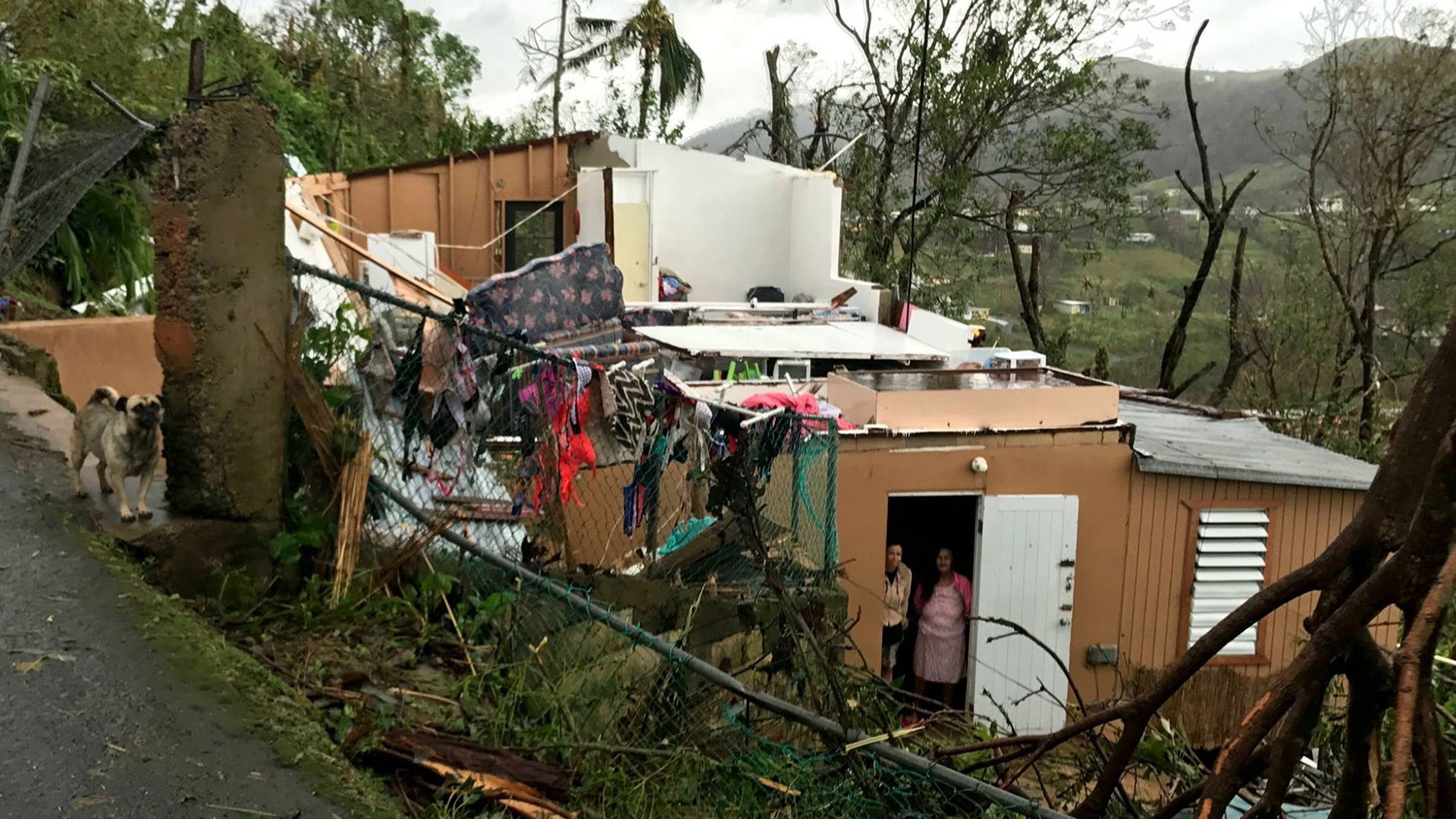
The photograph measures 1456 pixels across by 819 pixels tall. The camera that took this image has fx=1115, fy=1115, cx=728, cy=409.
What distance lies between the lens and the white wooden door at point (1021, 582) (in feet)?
31.4

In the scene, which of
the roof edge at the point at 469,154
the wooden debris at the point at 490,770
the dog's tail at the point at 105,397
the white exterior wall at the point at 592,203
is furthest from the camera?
the roof edge at the point at 469,154

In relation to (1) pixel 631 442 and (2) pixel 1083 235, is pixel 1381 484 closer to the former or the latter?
(1) pixel 631 442

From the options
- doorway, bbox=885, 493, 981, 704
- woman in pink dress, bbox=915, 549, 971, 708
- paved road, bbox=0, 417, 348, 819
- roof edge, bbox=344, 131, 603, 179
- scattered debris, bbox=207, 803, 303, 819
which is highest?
roof edge, bbox=344, 131, 603, 179

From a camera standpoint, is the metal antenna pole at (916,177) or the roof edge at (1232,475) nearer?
the roof edge at (1232,475)

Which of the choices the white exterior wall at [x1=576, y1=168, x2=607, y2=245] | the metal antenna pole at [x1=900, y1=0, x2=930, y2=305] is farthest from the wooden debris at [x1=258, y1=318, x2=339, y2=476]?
the white exterior wall at [x1=576, y1=168, x2=607, y2=245]

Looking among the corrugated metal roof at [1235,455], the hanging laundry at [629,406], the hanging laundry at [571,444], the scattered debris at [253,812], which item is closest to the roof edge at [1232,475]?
the corrugated metal roof at [1235,455]

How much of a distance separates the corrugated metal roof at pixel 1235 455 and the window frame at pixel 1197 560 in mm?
247

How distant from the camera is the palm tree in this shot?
23203 millimetres

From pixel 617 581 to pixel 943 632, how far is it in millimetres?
5117

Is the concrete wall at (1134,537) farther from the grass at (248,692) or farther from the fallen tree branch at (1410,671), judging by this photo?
the fallen tree branch at (1410,671)

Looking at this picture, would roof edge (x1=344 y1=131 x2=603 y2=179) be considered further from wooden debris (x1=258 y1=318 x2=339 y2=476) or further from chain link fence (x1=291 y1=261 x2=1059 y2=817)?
wooden debris (x1=258 y1=318 x2=339 y2=476)

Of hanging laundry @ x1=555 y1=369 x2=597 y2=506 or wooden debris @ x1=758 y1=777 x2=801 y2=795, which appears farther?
hanging laundry @ x1=555 y1=369 x2=597 y2=506

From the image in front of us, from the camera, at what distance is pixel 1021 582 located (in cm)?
962

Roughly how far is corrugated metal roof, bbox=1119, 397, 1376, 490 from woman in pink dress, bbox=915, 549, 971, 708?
1967 mm
